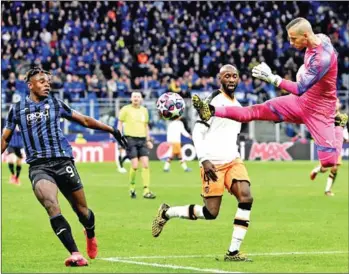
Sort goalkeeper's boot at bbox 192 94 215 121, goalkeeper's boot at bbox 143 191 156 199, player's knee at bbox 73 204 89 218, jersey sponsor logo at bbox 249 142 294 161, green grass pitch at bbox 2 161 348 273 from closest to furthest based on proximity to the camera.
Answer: goalkeeper's boot at bbox 192 94 215 121
green grass pitch at bbox 2 161 348 273
player's knee at bbox 73 204 89 218
goalkeeper's boot at bbox 143 191 156 199
jersey sponsor logo at bbox 249 142 294 161

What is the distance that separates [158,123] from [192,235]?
992 inches

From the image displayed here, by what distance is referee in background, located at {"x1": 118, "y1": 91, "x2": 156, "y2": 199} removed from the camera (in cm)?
2562

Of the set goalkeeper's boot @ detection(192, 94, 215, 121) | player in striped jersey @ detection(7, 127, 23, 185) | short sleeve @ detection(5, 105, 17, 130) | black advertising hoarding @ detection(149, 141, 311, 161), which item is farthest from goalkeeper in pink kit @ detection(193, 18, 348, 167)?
black advertising hoarding @ detection(149, 141, 311, 161)

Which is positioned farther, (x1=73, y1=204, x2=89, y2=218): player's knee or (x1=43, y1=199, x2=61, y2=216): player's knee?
(x1=73, y1=204, x2=89, y2=218): player's knee

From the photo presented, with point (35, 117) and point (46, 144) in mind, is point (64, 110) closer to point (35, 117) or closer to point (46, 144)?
point (35, 117)

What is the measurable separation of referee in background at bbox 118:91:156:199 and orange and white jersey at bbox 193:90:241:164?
34.3ft

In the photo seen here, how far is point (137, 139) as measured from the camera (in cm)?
2584

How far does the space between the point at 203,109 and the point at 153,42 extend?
35151mm

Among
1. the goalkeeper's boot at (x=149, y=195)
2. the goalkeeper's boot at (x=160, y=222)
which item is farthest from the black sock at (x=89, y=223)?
the goalkeeper's boot at (x=149, y=195)

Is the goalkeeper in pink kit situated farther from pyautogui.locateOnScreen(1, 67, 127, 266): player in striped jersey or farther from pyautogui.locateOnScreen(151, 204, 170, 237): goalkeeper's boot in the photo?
pyautogui.locateOnScreen(151, 204, 170, 237): goalkeeper's boot

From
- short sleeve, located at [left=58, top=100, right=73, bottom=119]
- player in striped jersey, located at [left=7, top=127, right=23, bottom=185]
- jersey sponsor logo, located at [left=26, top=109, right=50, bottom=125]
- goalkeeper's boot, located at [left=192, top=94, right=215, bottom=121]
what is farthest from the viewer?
player in striped jersey, located at [left=7, top=127, right=23, bottom=185]

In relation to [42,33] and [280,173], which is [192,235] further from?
[42,33]

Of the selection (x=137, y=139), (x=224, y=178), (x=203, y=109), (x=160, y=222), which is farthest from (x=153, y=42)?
(x=203, y=109)

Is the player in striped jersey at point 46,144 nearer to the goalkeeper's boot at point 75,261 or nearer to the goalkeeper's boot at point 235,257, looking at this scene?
the goalkeeper's boot at point 75,261
